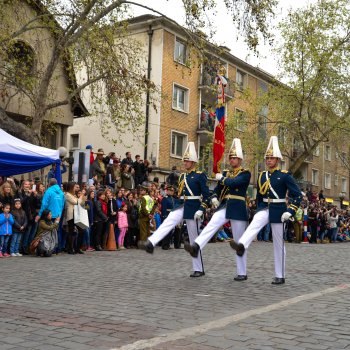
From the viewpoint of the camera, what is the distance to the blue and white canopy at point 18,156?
39.7ft

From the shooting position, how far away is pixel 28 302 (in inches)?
283

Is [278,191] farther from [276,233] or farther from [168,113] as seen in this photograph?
[168,113]

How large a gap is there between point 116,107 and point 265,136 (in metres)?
19.3

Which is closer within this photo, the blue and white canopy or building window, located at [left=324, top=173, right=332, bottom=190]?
the blue and white canopy

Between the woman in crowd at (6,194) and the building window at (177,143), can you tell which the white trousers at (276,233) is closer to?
the woman in crowd at (6,194)

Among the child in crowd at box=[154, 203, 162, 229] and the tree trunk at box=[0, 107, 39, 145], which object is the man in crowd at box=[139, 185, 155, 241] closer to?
the child in crowd at box=[154, 203, 162, 229]

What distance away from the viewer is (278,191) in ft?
31.7

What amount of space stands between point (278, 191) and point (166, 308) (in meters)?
3.55

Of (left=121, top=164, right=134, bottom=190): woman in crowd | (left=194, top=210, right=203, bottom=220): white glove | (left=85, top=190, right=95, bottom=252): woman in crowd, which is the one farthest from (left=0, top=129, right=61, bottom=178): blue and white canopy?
(left=121, top=164, right=134, bottom=190): woman in crowd

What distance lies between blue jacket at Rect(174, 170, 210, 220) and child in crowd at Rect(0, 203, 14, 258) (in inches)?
200

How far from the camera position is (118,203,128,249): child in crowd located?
17305 mm

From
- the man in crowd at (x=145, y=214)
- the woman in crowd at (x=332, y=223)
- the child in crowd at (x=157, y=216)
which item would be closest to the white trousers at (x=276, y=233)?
the man in crowd at (x=145, y=214)

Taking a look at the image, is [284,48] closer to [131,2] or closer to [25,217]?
[131,2]

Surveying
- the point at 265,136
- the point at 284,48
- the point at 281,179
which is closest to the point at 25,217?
the point at 281,179
